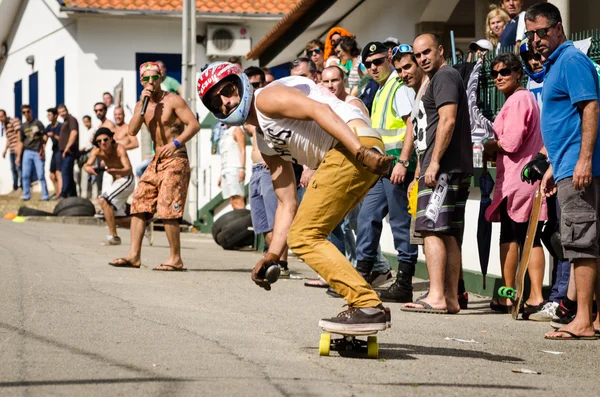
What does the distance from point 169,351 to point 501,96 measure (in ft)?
18.1

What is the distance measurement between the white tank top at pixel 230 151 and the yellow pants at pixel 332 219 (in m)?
11.7

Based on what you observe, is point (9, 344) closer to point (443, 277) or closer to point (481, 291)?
point (443, 277)

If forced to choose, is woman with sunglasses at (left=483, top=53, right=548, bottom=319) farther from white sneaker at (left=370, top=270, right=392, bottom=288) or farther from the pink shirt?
white sneaker at (left=370, top=270, right=392, bottom=288)

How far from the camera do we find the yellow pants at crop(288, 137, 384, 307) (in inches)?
269

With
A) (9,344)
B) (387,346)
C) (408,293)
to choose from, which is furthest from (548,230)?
(9,344)

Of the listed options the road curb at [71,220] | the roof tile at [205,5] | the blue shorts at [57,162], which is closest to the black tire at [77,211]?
the road curb at [71,220]

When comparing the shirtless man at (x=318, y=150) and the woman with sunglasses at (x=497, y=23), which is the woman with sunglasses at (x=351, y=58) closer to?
the woman with sunglasses at (x=497, y=23)

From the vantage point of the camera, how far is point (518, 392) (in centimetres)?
593

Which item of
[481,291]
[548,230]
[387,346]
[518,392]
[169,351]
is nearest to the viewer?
[518,392]

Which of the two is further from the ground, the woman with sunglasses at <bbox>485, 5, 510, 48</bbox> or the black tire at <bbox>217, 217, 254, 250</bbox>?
the woman with sunglasses at <bbox>485, 5, 510, 48</bbox>

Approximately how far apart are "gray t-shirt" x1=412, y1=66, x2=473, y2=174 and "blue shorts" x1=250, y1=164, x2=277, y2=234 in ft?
12.3

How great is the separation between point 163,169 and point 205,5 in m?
21.8

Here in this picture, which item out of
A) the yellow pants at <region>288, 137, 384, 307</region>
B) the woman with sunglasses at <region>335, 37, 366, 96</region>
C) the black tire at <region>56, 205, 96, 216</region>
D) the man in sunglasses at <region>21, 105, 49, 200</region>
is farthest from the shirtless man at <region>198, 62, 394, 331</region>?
the man in sunglasses at <region>21, 105, 49, 200</region>

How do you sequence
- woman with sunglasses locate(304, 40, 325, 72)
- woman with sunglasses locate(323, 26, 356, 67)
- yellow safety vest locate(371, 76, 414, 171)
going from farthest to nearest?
woman with sunglasses locate(304, 40, 325, 72)
woman with sunglasses locate(323, 26, 356, 67)
yellow safety vest locate(371, 76, 414, 171)
